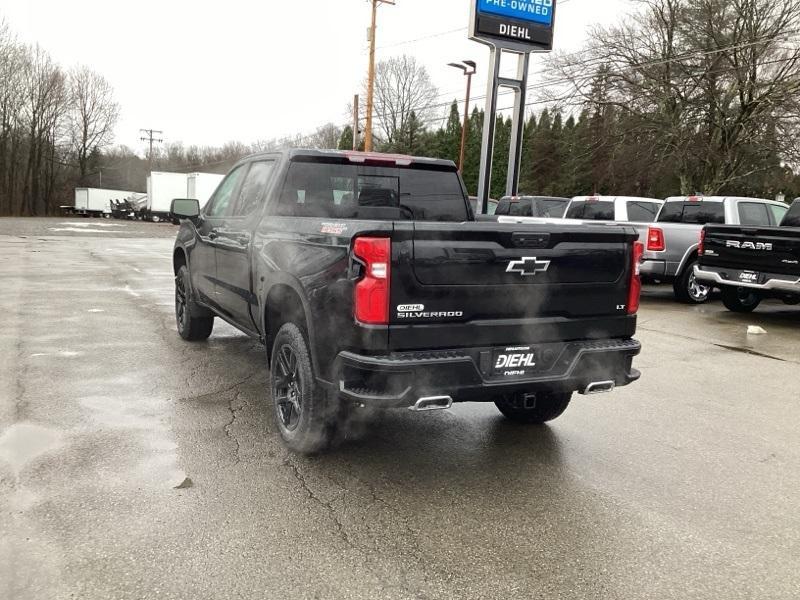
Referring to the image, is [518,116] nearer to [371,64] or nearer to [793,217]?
[793,217]

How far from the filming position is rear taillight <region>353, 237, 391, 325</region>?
326cm

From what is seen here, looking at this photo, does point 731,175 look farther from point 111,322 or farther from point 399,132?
point 399,132

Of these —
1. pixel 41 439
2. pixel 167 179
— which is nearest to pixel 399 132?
pixel 167 179

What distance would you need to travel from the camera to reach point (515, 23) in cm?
1430

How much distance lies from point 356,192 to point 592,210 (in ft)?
32.1

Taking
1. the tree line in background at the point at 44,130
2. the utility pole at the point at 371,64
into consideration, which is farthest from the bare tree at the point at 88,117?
the utility pole at the point at 371,64

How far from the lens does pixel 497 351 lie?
3.55 metres

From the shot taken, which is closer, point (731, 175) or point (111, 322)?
point (111, 322)

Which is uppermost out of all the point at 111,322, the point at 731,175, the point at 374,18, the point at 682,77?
the point at 374,18

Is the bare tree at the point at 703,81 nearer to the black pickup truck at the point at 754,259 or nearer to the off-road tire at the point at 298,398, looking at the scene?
the black pickup truck at the point at 754,259

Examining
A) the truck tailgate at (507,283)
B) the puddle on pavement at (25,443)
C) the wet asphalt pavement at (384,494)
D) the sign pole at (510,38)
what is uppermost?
the sign pole at (510,38)

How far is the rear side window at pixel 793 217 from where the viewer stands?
10188 millimetres

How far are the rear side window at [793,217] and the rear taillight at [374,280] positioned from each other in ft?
30.5

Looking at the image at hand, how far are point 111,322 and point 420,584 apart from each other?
22.2ft
